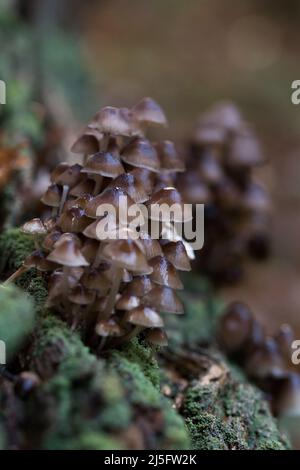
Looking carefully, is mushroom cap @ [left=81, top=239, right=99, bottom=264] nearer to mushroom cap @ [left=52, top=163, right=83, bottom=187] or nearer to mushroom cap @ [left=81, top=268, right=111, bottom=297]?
mushroom cap @ [left=81, top=268, right=111, bottom=297]

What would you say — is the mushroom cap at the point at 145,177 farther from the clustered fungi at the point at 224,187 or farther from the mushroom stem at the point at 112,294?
the clustered fungi at the point at 224,187

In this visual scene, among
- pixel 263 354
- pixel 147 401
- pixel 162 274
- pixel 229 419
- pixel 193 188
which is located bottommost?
pixel 229 419

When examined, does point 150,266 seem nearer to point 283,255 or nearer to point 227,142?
point 227,142

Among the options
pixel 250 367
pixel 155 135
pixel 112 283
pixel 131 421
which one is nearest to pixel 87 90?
pixel 155 135

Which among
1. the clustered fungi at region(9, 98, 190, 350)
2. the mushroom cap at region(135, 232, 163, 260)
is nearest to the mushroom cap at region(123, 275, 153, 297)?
the clustered fungi at region(9, 98, 190, 350)

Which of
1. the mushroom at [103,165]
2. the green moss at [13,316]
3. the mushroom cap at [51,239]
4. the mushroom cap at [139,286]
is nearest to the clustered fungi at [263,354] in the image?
the mushroom cap at [139,286]

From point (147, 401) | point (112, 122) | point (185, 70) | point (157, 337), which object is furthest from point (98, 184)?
point (185, 70)

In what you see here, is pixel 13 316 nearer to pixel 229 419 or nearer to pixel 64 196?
pixel 64 196
